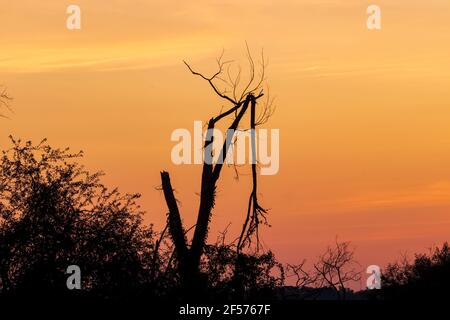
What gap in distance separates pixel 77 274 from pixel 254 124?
664 centimetres

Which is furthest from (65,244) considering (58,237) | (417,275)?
(417,275)

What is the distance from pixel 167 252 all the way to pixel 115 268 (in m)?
2.65

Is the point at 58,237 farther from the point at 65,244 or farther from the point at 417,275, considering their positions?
the point at 417,275

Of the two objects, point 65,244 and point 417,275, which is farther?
point 417,275

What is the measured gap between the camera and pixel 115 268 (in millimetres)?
33625

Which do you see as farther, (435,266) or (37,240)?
(435,266)

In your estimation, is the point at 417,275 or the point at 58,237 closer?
the point at 58,237

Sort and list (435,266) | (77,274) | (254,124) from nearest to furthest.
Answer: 1. (77,274)
2. (254,124)
3. (435,266)

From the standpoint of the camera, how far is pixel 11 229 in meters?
33.0

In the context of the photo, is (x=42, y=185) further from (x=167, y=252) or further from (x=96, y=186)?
A: (x=167, y=252)
